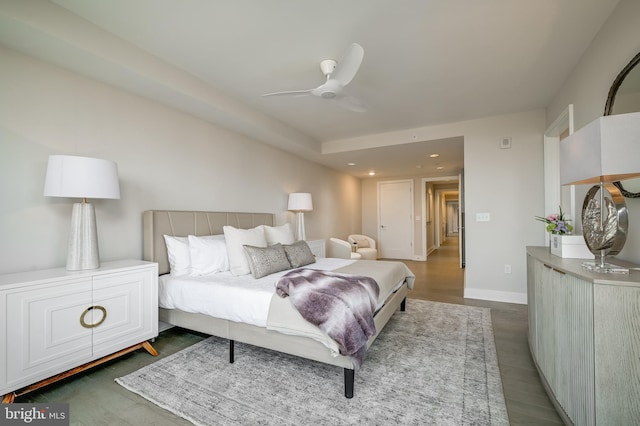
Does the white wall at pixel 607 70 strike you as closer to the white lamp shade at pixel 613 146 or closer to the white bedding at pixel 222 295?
the white lamp shade at pixel 613 146

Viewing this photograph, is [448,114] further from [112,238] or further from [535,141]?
[112,238]

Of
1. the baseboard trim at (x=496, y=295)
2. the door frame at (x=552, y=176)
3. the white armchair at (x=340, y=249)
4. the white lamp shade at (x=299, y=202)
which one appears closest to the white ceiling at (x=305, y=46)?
the door frame at (x=552, y=176)

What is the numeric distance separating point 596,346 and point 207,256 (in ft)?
9.06

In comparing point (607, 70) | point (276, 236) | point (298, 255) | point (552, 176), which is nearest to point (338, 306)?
point (298, 255)

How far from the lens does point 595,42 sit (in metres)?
2.17

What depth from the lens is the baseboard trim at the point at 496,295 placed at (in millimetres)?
3723

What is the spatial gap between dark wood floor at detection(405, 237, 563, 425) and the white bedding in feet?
5.56

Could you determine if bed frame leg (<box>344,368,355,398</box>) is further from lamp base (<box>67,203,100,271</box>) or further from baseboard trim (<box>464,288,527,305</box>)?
baseboard trim (<box>464,288,527,305</box>)

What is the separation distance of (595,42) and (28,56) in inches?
171

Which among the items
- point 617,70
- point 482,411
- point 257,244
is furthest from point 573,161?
point 257,244

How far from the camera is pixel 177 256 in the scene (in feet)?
8.79

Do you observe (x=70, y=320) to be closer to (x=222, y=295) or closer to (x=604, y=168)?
(x=222, y=295)

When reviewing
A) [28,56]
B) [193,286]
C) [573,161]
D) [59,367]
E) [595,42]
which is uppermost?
[595,42]

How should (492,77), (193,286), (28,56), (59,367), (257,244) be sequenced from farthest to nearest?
(257,244) < (492,77) < (193,286) < (28,56) < (59,367)
